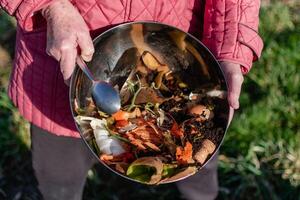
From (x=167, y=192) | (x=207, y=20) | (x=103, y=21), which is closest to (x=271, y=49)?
(x=167, y=192)

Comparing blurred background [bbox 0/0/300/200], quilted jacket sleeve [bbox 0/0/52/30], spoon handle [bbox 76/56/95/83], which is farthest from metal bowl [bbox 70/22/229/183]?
blurred background [bbox 0/0/300/200]

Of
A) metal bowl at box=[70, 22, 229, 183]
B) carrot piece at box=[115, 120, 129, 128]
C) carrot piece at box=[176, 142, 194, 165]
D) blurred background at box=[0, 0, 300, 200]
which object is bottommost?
blurred background at box=[0, 0, 300, 200]

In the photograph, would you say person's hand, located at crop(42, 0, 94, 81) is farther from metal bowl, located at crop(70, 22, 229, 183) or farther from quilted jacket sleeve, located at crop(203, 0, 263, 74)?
quilted jacket sleeve, located at crop(203, 0, 263, 74)

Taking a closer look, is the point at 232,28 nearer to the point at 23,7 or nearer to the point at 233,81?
the point at 233,81

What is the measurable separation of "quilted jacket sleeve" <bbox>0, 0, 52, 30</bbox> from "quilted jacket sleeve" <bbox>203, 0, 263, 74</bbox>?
31 cm

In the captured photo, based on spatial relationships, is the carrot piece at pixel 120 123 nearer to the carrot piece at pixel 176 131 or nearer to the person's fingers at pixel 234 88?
the carrot piece at pixel 176 131

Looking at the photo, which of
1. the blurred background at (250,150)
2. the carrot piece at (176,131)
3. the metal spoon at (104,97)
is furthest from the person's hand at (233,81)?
the blurred background at (250,150)

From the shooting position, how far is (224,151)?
187 centimetres

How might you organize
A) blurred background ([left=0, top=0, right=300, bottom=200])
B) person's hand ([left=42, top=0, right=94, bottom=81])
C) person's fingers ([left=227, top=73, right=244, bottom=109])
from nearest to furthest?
person's hand ([left=42, top=0, right=94, bottom=81])
person's fingers ([left=227, top=73, right=244, bottom=109])
blurred background ([left=0, top=0, right=300, bottom=200])

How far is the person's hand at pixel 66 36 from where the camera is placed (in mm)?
1016

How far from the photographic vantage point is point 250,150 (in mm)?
1840

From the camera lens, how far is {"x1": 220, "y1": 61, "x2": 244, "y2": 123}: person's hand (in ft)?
3.68

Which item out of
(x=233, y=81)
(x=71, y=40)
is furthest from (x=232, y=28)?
(x=71, y=40)

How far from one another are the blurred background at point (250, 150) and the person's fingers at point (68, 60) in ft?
2.73
